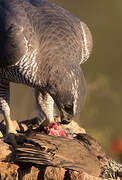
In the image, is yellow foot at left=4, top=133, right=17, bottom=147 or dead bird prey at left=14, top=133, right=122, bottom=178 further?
yellow foot at left=4, top=133, right=17, bottom=147

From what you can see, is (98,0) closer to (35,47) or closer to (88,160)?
(35,47)

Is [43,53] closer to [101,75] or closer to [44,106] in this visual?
[44,106]

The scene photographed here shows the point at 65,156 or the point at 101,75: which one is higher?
the point at 101,75

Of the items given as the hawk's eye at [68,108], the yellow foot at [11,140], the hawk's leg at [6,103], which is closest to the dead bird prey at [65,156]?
the yellow foot at [11,140]

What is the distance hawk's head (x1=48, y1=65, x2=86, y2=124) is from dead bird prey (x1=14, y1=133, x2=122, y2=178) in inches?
16.6

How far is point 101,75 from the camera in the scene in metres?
10.4

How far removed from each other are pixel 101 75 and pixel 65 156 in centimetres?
612

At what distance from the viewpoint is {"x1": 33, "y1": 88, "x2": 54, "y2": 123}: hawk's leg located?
6.24m

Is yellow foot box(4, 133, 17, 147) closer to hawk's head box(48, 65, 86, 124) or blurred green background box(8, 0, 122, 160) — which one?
hawk's head box(48, 65, 86, 124)

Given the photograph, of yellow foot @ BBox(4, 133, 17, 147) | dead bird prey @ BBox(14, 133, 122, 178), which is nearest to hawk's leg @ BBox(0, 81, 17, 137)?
yellow foot @ BBox(4, 133, 17, 147)

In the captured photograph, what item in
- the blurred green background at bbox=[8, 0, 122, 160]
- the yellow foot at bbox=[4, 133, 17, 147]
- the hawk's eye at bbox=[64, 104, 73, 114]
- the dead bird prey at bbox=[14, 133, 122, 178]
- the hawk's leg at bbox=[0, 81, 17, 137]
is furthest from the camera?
the blurred green background at bbox=[8, 0, 122, 160]

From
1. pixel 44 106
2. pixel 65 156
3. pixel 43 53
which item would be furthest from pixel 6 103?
pixel 65 156

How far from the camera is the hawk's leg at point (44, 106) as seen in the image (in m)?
6.24

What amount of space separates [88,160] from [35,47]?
1663 millimetres
